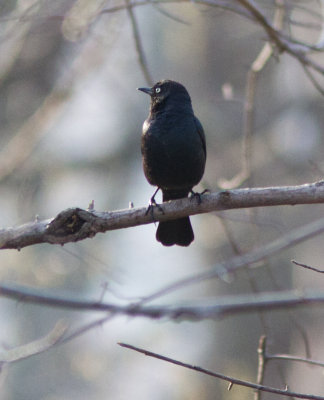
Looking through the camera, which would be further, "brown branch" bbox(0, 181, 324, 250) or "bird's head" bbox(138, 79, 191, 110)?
"bird's head" bbox(138, 79, 191, 110)

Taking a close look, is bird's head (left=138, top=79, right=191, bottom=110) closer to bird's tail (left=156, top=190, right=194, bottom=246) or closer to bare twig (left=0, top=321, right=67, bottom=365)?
bird's tail (left=156, top=190, right=194, bottom=246)

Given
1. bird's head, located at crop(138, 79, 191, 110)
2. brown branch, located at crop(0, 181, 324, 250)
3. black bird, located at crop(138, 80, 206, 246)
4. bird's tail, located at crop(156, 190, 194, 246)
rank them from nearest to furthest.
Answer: brown branch, located at crop(0, 181, 324, 250) → black bird, located at crop(138, 80, 206, 246) → bird's tail, located at crop(156, 190, 194, 246) → bird's head, located at crop(138, 79, 191, 110)

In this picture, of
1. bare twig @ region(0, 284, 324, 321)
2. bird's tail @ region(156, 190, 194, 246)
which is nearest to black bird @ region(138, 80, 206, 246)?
bird's tail @ region(156, 190, 194, 246)

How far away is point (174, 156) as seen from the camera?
16.4 feet

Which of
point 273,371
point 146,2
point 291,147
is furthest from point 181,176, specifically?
point 291,147

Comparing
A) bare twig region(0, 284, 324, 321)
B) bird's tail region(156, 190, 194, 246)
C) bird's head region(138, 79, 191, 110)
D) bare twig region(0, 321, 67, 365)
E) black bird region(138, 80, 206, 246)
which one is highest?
bird's head region(138, 79, 191, 110)

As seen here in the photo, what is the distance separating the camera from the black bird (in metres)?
5.02

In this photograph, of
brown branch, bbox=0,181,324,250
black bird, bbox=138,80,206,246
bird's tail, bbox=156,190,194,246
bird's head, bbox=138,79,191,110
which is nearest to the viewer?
brown branch, bbox=0,181,324,250

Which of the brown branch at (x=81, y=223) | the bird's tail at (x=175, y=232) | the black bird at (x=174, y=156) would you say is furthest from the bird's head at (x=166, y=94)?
the brown branch at (x=81, y=223)

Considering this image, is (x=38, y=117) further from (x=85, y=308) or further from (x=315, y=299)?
(x=315, y=299)

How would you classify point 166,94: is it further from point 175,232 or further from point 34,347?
point 34,347

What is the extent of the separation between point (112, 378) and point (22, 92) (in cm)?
409

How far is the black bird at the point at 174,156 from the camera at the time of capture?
5.02 m

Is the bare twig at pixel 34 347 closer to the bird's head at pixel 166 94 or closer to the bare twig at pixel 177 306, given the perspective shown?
the bare twig at pixel 177 306
